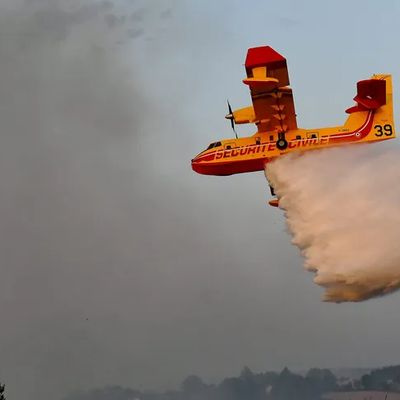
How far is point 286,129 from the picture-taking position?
92.7ft

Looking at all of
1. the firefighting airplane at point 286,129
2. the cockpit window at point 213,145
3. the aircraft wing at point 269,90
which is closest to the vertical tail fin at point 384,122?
the firefighting airplane at point 286,129

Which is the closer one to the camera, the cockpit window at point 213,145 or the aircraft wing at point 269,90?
the aircraft wing at point 269,90

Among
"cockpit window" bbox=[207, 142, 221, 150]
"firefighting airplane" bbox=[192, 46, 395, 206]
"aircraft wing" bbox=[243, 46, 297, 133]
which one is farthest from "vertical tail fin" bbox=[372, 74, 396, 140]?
"cockpit window" bbox=[207, 142, 221, 150]

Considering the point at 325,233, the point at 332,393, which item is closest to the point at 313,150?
the point at 325,233

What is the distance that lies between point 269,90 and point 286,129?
5.48 feet

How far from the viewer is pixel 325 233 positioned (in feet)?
86.4

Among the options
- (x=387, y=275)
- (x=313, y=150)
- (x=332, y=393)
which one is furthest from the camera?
(x=332, y=393)

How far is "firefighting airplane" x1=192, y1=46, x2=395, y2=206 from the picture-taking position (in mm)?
27703

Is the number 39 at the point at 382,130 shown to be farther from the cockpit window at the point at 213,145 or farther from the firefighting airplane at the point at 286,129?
the cockpit window at the point at 213,145

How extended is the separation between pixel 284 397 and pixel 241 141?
27071 mm

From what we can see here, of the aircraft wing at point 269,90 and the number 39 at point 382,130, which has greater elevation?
the aircraft wing at point 269,90

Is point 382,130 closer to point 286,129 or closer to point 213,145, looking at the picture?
point 286,129

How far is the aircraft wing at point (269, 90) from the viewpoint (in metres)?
26.4

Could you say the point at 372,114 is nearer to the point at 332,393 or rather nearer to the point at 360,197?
the point at 360,197
